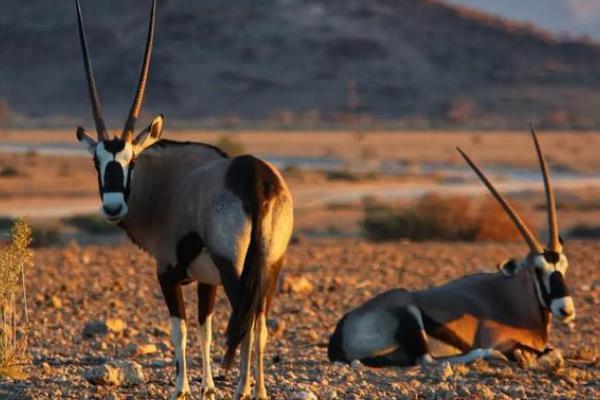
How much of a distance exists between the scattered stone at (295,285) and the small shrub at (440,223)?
8.71 metres

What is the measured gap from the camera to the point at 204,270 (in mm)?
8547

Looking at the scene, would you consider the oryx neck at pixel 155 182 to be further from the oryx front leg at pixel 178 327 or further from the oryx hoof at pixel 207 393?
the oryx hoof at pixel 207 393

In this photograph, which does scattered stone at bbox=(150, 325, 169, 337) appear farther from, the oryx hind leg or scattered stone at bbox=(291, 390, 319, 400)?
scattered stone at bbox=(291, 390, 319, 400)

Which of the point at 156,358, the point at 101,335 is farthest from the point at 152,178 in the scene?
the point at 101,335

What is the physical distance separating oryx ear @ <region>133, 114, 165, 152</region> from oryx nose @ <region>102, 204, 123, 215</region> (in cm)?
59

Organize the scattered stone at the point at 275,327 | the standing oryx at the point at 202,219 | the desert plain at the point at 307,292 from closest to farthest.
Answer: the standing oryx at the point at 202,219
the desert plain at the point at 307,292
the scattered stone at the point at 275,327

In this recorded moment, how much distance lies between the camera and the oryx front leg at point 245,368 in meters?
8.35

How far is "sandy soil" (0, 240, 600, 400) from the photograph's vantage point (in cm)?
966

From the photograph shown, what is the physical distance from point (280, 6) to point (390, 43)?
434 inches

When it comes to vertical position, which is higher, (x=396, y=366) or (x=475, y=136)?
(x=396, y=366)

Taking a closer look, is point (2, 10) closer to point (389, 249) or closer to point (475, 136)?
point (475, 136)

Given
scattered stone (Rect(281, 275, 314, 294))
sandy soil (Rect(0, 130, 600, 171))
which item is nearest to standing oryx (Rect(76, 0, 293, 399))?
scattered stone (Rect(281, 275, 314, 294))

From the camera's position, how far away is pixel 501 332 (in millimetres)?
11789

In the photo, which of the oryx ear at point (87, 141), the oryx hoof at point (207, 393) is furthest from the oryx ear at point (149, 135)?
the oryx hoof at point (207, 393)
